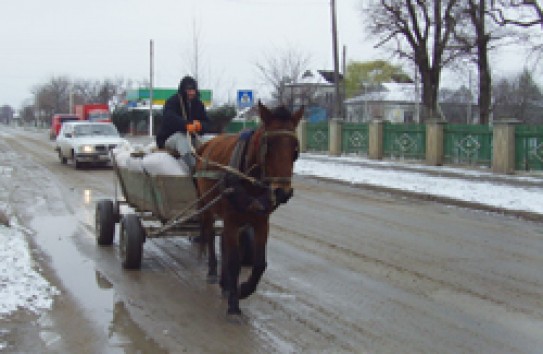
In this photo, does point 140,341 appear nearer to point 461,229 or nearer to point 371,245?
point 371,245

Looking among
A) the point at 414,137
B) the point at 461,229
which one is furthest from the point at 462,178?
the point at 461,229

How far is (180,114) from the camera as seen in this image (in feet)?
28.1

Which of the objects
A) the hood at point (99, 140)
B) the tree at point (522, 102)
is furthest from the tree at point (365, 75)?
the hood at point (99, 140)

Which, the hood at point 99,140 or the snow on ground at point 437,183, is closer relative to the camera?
the snow on ground at point 437,183

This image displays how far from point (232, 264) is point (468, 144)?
66.5 feet

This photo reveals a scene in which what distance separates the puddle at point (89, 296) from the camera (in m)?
5.73

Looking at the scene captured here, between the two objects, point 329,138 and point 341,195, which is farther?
point 329,138

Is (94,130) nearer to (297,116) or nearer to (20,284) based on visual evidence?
(20,284)

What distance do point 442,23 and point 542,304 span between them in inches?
1304

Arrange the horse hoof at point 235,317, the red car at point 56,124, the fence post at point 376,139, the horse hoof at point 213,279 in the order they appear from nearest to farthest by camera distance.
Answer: the horse hoof at point 235,317 < the horse hoof at point 213,279 < the fence post at point 376,139 < the red car at point 56,124

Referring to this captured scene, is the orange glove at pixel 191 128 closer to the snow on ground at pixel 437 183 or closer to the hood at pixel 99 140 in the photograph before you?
the snow on ground at pixel 437 183

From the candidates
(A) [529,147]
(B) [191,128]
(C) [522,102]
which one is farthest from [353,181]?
(C) [522,102]

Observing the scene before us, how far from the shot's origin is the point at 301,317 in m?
6.43

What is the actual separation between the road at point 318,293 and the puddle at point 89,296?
14mm
